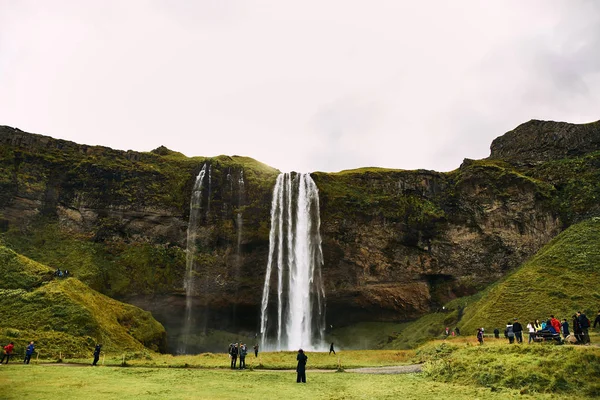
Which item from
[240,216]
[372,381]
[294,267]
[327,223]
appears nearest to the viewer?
[372,381]

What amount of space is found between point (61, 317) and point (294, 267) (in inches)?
1220

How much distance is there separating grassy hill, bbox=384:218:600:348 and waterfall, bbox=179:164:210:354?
30316 mm

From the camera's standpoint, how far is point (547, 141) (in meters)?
69.2

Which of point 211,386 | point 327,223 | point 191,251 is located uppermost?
point 327,223

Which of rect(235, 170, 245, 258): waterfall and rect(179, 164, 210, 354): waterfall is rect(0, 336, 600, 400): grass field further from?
rect(235, 170, 245, 258): waterfall

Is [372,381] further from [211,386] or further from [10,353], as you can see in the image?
[10,353]

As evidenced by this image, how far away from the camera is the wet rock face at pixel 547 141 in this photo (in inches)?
2574

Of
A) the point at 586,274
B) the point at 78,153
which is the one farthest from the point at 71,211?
the point at 586,274

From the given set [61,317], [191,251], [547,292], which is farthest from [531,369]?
[191,251]

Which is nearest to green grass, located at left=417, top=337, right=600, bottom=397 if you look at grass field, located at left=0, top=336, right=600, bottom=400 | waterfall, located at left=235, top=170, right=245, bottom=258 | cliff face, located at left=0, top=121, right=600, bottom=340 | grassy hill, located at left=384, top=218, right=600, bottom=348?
grass field, located at left=0, top=336, right=600, bottom=400

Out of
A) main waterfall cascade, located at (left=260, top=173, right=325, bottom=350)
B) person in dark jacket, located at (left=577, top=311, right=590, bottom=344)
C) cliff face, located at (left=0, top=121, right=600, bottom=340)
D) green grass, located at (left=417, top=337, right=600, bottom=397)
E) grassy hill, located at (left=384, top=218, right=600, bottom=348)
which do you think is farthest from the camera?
cliff face, located at (left=0, top=121, right=600, bottom=340)

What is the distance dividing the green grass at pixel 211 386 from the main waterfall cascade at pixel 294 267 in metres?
34.4

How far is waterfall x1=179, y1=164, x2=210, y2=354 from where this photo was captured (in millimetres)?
59312

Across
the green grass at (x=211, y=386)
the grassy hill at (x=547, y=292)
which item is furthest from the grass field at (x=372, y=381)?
the grassy hill at (x=547, y=292)
